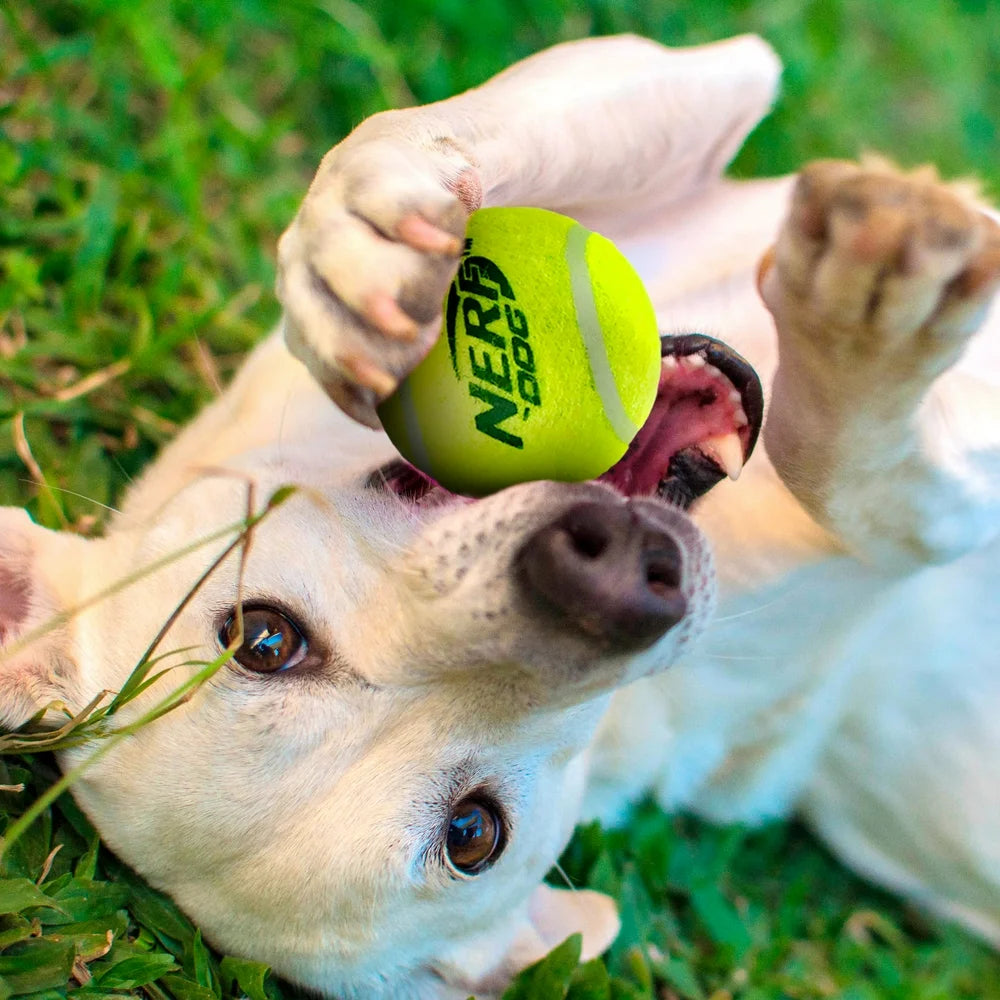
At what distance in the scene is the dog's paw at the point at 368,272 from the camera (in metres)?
1.65

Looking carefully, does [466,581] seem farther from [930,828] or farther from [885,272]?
[930,828]

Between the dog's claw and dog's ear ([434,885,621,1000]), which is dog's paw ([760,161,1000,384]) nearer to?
the dog's claw

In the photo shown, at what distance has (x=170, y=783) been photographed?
6.55 ft

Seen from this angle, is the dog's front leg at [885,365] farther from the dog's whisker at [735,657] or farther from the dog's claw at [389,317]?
the dog's claw at [389,317]

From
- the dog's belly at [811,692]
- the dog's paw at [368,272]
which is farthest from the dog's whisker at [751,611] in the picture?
the dog's paw at [368,272]

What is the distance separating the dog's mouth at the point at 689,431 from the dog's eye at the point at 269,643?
315 millimetres

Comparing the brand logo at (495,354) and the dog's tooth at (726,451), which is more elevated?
the brand logo at (495,354)

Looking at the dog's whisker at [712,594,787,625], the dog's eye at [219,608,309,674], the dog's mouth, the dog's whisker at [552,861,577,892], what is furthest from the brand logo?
the dog's whisker at [552,861,577,892]

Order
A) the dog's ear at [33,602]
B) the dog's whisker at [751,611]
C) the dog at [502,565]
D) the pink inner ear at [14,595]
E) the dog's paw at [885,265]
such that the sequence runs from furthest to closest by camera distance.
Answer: the dog's whisker at [751,611] → the pink inner ear at [14,595] → the dog's ear at [33,602] → the dog at [502,565] → the dog's paw at [885,265]

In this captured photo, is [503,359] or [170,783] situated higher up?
[503,359]

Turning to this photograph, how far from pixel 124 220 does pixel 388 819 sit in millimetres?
2249

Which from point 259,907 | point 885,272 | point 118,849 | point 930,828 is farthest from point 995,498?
point 118,849

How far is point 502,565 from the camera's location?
176 centimetres

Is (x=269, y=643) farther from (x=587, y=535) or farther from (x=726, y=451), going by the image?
(x=726, y=451)
